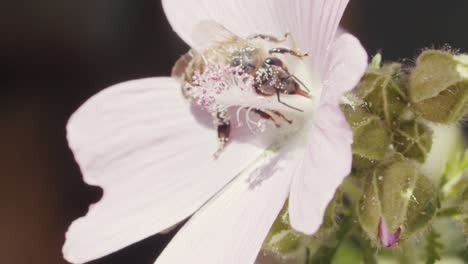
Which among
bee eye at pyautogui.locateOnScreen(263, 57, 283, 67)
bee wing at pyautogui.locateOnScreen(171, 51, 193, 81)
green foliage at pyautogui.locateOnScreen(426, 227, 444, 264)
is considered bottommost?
green foliage at pyautogui.locateOnScreen(426, 227, 444, 264)

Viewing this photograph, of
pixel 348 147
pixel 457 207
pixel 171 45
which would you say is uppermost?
pixel 348 147

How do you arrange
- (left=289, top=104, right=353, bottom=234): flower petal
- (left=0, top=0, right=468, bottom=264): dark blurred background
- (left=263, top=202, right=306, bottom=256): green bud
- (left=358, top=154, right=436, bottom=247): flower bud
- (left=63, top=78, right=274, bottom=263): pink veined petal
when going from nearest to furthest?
(left=289, top=104, right=353, bottom=234): flower petal < (left=358, top=154, right=436, bottom=247): flower bud < (left=263, top=202, right=306, bottom=256): green bud < (left=63, top=78, right=274, bottom=263): pink veined petal < (left=0, top=0, right=468, bottom=264): dark blurred background

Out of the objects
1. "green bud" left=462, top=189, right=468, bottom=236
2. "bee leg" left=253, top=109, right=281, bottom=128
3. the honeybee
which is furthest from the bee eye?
"green bud" left=462, top=189, right=468, bottom=236

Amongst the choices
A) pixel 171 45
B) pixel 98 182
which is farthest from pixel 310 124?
pixel 171 45

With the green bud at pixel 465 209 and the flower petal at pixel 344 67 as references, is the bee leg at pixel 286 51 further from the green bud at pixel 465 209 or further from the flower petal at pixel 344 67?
the green bud at pixel 465 209

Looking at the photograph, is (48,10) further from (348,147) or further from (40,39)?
(348,147)

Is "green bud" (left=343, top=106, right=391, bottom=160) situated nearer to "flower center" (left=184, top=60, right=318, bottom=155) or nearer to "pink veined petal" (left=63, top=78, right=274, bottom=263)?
"flower center" (left=184, top=60, right=318, bottom=155)
